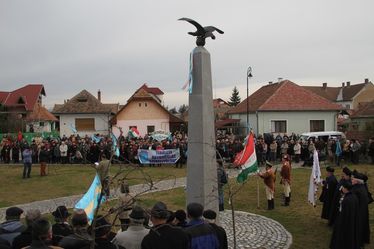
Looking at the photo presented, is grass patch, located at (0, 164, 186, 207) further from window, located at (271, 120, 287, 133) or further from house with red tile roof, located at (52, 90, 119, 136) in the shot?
house with red tile roof, located at (52, 90, 119, 136)

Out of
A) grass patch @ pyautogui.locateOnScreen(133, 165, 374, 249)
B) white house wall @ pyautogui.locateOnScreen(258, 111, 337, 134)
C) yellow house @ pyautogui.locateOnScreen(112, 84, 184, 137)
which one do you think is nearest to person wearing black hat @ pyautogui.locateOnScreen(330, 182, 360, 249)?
grass patch @ pyautogui.locateOnScreen(133, 165, 374, 249)

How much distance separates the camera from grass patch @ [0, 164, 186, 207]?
1683 centimetres

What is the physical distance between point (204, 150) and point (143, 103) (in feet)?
127

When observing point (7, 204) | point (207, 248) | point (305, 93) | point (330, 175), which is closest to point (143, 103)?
point (305, 93)

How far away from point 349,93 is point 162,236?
3425 inches

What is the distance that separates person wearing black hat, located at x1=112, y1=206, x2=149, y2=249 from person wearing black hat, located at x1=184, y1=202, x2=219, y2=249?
62 centimetres

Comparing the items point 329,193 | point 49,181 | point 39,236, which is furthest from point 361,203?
point 49,181

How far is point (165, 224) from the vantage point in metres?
5.24

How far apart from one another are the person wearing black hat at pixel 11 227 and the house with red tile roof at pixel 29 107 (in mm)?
47792

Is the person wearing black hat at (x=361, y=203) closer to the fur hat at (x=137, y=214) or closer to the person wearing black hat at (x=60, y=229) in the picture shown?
the fur hat at (x=137, y=214)

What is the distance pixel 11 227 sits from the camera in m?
5.88

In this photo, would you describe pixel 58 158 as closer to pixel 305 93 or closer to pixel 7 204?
pixel 7 204

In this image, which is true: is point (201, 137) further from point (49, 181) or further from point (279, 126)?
point (279, 126)

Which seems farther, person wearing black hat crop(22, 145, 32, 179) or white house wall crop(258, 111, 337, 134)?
white house wall crop(258, 111, 337, 134)
